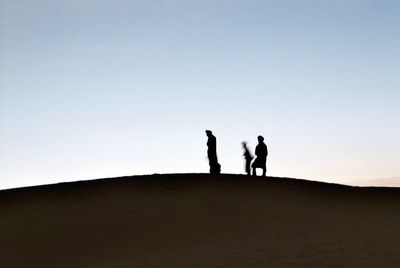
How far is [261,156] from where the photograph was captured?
19.2m

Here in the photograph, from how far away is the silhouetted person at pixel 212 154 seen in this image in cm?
1886

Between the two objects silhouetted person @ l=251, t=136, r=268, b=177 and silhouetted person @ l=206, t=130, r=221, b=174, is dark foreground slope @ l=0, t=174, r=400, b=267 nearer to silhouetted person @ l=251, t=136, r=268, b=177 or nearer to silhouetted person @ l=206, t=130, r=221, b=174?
silhouetted person @ l=206, t=130, r=221, b=174

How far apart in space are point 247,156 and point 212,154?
128 centimetres

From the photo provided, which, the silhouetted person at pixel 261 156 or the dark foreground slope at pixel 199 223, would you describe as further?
the silhouetted person at pixel 261 156

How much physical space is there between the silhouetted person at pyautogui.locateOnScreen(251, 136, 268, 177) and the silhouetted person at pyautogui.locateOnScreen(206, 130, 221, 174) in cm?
118

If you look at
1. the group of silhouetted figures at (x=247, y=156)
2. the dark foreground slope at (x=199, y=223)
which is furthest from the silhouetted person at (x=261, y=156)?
the dark foreground slope at (x=199, y=223)

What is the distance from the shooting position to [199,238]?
1373 centimetres

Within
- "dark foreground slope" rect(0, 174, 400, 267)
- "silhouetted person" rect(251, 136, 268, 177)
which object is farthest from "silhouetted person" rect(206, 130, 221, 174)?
"silhouetted person" rect(251, 136, 268, 177)

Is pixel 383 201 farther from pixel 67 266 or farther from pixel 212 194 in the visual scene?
pixel 67 266

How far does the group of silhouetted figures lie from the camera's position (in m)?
18.9

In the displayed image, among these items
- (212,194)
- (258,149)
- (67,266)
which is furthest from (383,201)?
(67,266)

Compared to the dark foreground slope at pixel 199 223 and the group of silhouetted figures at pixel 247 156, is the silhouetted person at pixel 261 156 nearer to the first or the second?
the group of silhouetted figures at pixel 247 156

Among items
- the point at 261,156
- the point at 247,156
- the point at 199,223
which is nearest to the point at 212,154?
the point at 247,156

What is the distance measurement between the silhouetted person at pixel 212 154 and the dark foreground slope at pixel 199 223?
1.43 ft
